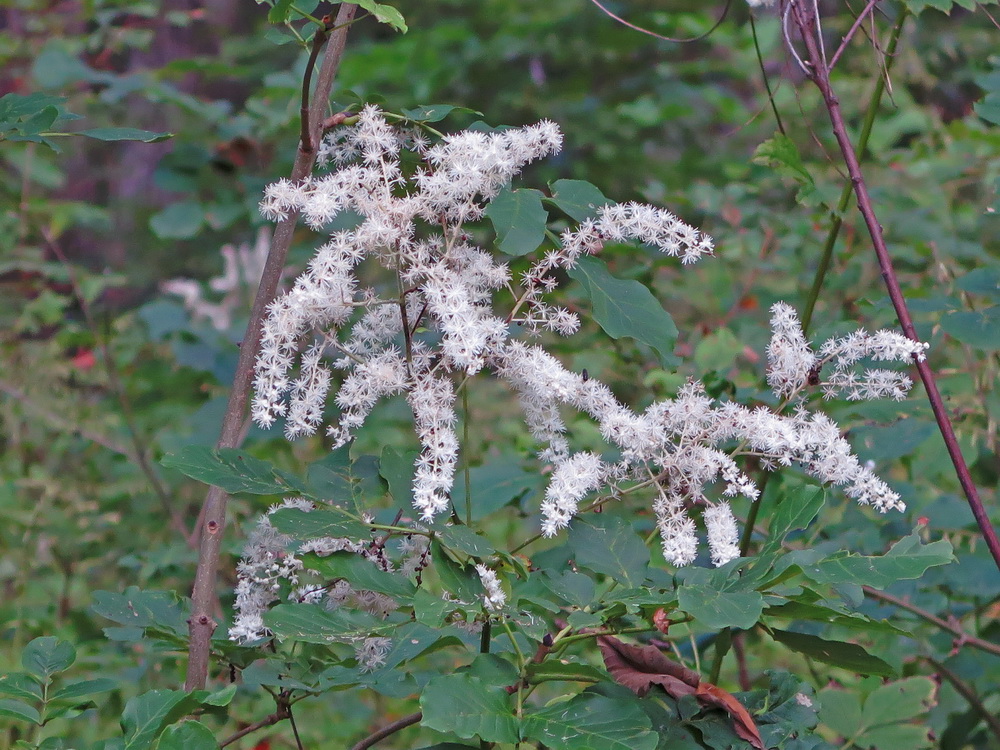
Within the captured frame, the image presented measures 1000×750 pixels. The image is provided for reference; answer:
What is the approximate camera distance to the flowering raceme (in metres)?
0.83

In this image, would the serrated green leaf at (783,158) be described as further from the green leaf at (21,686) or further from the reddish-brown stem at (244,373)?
the green leaf at (21,686)

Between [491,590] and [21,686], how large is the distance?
18.4 inches

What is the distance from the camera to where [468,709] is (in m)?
0.70

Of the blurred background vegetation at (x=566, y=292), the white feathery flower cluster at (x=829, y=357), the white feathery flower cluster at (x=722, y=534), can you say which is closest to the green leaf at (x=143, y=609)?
the blurred background vegetation at (x=566, y=292)

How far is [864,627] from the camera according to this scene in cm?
75

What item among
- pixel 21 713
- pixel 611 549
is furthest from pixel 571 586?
pixel 21 713

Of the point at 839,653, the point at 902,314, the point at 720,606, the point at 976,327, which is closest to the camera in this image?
the point at 720,606

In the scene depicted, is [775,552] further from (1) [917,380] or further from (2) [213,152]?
(2) [213,152]

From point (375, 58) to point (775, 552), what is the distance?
296cm

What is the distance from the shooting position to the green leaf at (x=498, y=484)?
1364mm

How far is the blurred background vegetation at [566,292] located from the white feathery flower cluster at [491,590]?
A: 0.27m

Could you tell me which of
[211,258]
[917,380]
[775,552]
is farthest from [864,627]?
[211,258]

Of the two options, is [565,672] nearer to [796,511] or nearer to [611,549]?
[611,549]

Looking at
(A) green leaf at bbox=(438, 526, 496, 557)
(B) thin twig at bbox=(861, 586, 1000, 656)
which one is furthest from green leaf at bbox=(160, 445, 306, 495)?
(B) thin twig at bbox=(861, 586, 1000, 656)
